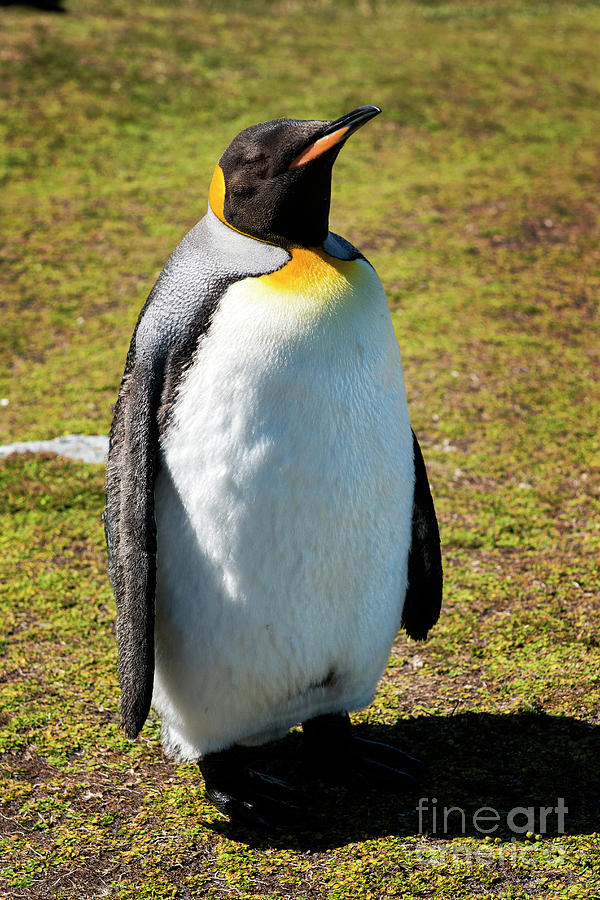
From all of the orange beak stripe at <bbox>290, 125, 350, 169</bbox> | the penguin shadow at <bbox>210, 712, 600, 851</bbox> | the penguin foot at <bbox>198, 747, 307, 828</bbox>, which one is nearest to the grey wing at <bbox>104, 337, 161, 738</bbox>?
the penguin foot at <bbox>198, 747, 307, 828</bbox>

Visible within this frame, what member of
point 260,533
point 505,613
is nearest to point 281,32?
point 505,613

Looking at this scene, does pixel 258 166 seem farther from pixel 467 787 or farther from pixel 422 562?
pixel 467 787

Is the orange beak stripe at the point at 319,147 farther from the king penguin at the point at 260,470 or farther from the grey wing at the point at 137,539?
the grey wing at the point at 137,539

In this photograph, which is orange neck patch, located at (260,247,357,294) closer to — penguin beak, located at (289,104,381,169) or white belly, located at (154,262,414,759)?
white belly, located at (154,262,414,759)

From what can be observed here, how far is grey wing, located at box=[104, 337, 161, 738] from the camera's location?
2576 mm

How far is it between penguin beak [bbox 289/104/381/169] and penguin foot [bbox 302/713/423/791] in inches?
60.8

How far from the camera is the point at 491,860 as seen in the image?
261 centimetres

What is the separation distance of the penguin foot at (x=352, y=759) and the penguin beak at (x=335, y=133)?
5.07 ft

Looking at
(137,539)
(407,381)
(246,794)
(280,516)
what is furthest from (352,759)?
(407,381)

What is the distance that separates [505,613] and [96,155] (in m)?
6.78

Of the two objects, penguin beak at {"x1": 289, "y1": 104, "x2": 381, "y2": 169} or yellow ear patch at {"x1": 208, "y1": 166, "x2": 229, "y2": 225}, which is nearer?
penguin beak at {"x1": 289, "y1": 104, "x2": 381, "y2": 169}

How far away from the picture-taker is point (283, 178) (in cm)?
250

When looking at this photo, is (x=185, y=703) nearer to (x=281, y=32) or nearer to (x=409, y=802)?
(x=409, y=802)

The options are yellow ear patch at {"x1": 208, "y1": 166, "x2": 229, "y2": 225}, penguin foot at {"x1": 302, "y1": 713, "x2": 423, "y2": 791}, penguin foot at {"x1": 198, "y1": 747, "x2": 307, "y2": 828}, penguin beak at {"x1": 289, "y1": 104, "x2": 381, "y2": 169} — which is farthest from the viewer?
penguin foot at {"x1": 302, "y1": 713, "x2": 423, "y2": 791}
